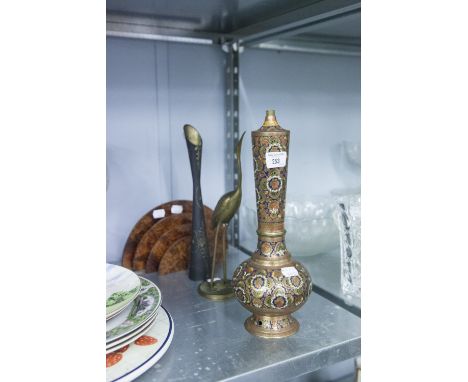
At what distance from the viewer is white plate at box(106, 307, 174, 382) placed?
0.54 metres

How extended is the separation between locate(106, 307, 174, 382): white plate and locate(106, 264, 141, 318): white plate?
0.06m

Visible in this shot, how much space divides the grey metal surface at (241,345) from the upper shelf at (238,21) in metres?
0.49

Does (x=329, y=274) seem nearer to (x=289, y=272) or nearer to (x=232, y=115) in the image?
(x=289, y=272)

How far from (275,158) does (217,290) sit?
1.04ft

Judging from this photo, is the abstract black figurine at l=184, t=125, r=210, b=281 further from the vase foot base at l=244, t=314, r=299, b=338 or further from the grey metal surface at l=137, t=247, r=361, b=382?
the vase foot base at l=244, t=314, r=299, b=338

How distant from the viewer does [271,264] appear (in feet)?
2.20

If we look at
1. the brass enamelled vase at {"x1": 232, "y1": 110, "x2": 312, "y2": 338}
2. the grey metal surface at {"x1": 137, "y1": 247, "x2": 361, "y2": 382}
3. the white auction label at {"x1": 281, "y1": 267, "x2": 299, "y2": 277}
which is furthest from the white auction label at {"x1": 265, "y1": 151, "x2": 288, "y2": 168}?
the grey metal surface at {"x1": 137, "y1": 247, "x2": 361, "y2": 382}

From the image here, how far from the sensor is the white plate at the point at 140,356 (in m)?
0.54

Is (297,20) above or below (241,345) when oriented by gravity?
above

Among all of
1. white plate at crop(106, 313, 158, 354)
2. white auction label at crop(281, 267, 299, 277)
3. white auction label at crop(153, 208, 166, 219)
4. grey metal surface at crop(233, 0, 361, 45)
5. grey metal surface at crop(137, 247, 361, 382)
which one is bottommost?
grey metal surface at crop(137, 247, 361, 382)

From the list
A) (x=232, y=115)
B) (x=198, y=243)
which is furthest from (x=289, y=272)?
(x=232, y=115)

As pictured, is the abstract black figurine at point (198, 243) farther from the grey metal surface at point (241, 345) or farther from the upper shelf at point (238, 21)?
the upper shelf at point (238, 21)

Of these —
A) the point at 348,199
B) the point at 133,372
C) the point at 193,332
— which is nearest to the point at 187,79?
the point at 348,199
